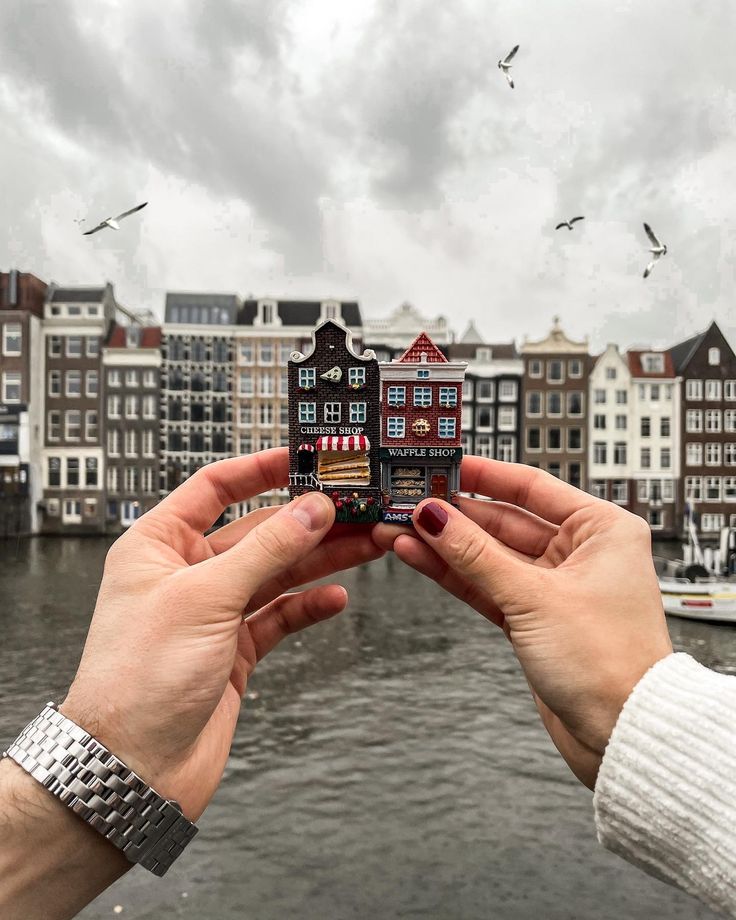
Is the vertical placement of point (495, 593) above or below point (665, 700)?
above

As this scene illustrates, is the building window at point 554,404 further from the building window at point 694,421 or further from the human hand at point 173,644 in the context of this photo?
the human hand at point 173,644

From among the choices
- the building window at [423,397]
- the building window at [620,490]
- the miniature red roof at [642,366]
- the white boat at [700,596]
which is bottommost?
the white boat at [700,596]

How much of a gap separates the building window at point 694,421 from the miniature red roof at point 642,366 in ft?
10.3

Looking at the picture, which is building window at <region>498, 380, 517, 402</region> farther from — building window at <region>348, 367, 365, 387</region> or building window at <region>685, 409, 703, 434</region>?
building window at <region>348, 367, 365, 387</region>

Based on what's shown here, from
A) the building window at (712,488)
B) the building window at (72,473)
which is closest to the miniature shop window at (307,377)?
the building window at (712,488)

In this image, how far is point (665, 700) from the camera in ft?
8.56

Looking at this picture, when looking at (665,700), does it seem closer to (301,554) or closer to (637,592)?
(637,592)

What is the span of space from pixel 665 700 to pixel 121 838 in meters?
2.25

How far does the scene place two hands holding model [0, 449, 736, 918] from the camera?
2549 millimetres

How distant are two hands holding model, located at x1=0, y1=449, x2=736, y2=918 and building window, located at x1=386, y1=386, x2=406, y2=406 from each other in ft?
5.34

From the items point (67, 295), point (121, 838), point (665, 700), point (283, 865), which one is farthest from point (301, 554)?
point (67, 295)

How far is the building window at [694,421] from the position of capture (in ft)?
160

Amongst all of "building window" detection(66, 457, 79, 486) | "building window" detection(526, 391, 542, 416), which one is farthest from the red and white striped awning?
"building window" detection(66, 457, 79, 486)

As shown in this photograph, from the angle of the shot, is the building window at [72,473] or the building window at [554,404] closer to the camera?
the building window at [554,404]
